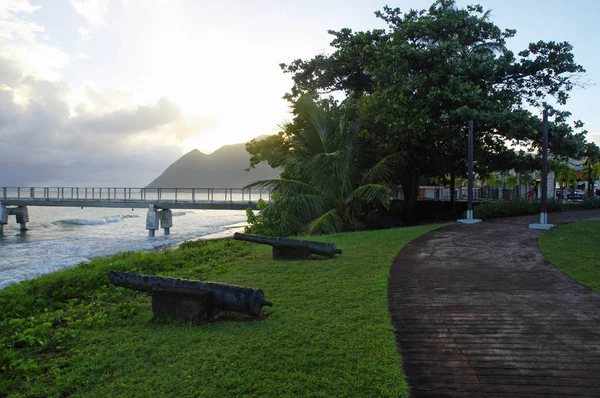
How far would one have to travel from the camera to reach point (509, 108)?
620 inches

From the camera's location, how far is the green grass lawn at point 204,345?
10.7ft

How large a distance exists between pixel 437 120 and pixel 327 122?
4198 millimetres

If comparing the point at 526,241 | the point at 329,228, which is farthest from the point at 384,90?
the point at 526,241

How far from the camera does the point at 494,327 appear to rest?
14.9ft

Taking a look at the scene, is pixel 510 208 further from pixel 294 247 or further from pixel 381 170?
pixel 294 247

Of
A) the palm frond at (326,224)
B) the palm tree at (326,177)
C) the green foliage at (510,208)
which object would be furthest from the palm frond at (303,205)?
the green foliage at (510,208)

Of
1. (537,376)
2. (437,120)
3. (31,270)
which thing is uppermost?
(437,120)

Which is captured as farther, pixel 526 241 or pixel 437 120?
pixel 437 120

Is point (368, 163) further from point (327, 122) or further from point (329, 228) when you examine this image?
point (329, 228)

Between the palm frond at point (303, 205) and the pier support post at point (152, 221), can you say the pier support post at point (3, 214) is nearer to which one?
the pier support post at point (152, 221)

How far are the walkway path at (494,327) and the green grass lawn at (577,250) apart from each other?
0.25 metres

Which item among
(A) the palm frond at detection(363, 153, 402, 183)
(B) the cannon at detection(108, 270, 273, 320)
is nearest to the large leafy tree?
(A) the palm frond at detection(363, 153, 402, 183)

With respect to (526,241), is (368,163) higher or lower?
higher

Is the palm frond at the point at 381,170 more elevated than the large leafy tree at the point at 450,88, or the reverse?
the large leafy tree at the point at 450,88
